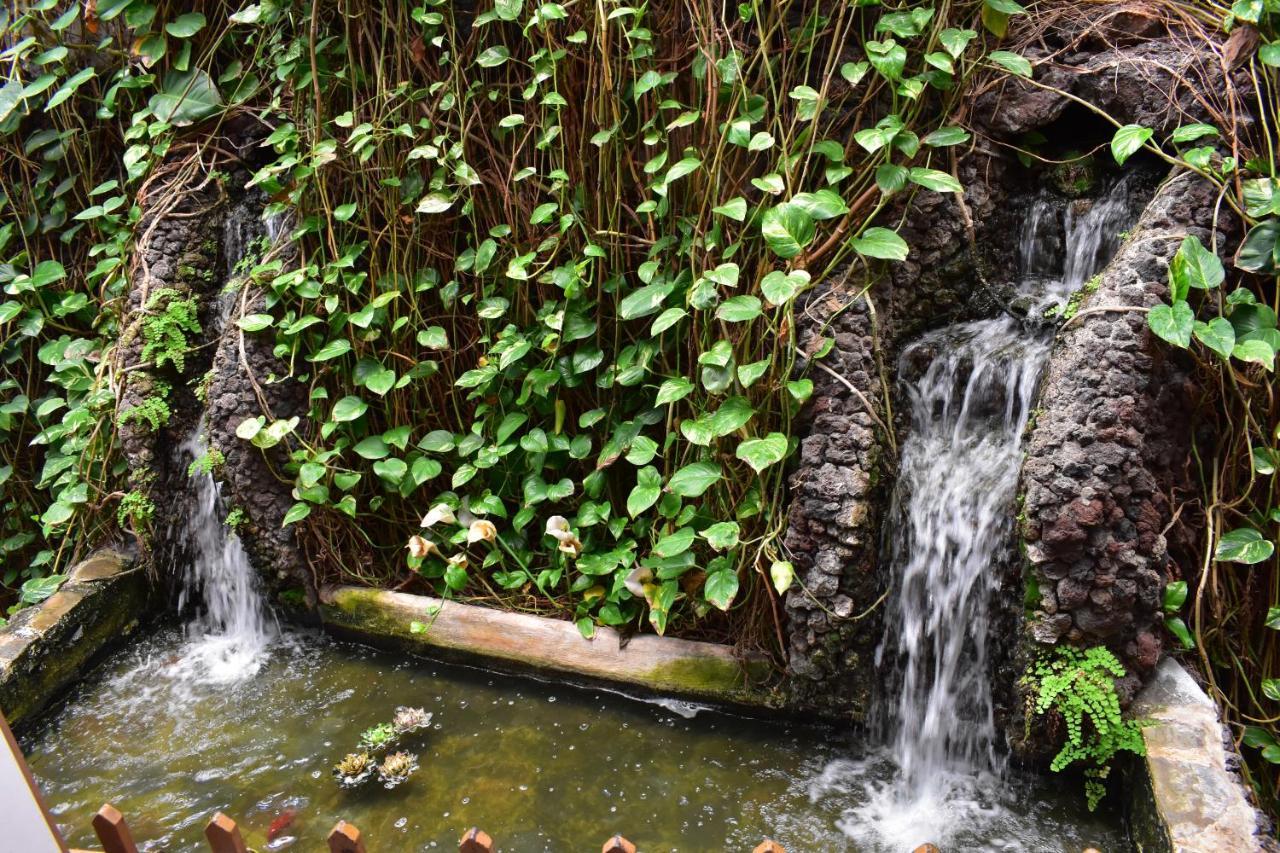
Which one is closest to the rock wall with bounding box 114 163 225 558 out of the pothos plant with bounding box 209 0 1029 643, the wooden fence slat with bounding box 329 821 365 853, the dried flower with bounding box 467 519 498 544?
the pothos plant with bounding box 209 0 1029 643

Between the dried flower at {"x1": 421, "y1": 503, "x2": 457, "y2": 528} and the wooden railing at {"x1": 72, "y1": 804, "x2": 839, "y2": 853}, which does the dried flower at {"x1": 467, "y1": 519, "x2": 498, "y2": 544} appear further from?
the wooden railing at {"x1": 72, "y1": 804, "x2": 839, "y2": 853}

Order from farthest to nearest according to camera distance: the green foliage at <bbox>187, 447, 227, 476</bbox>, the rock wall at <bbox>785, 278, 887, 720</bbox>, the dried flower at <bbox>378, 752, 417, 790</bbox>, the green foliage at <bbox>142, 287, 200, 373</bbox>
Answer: the green foliage at <bbox>142, 287, 200, 373</bbox> < the green foliage at <bbox>187, 447, 227, 476</bbox> < the dried flower at <bbox>378, 752, 417, 790</bbox> < the rock wall at <bbox>785, 278, 887, 720</bbox>

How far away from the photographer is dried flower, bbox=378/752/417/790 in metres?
2.71

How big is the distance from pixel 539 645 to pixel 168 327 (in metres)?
2.06

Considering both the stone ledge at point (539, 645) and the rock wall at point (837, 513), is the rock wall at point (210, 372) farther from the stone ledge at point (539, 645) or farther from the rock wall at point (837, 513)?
the rock wall at point (837, 513)

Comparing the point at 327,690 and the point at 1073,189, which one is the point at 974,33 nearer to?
the point at 1073,189

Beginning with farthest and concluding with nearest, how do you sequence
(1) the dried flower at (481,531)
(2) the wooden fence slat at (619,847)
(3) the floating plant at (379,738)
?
(1) the dried flower at (481,531) → (3) the floating plant at (379,738) → (2) the wooden fence slat at (619,847)

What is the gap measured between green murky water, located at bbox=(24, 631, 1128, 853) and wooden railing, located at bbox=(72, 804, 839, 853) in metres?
0.89

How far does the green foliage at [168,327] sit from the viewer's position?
366cm

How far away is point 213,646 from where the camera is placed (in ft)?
11.7

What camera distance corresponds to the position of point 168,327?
3680 mm

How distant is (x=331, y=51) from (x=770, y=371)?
2186mm

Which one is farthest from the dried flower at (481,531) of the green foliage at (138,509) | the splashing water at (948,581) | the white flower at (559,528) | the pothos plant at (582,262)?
the green foliage at (138,509)

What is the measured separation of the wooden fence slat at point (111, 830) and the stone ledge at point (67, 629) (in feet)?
6.15
